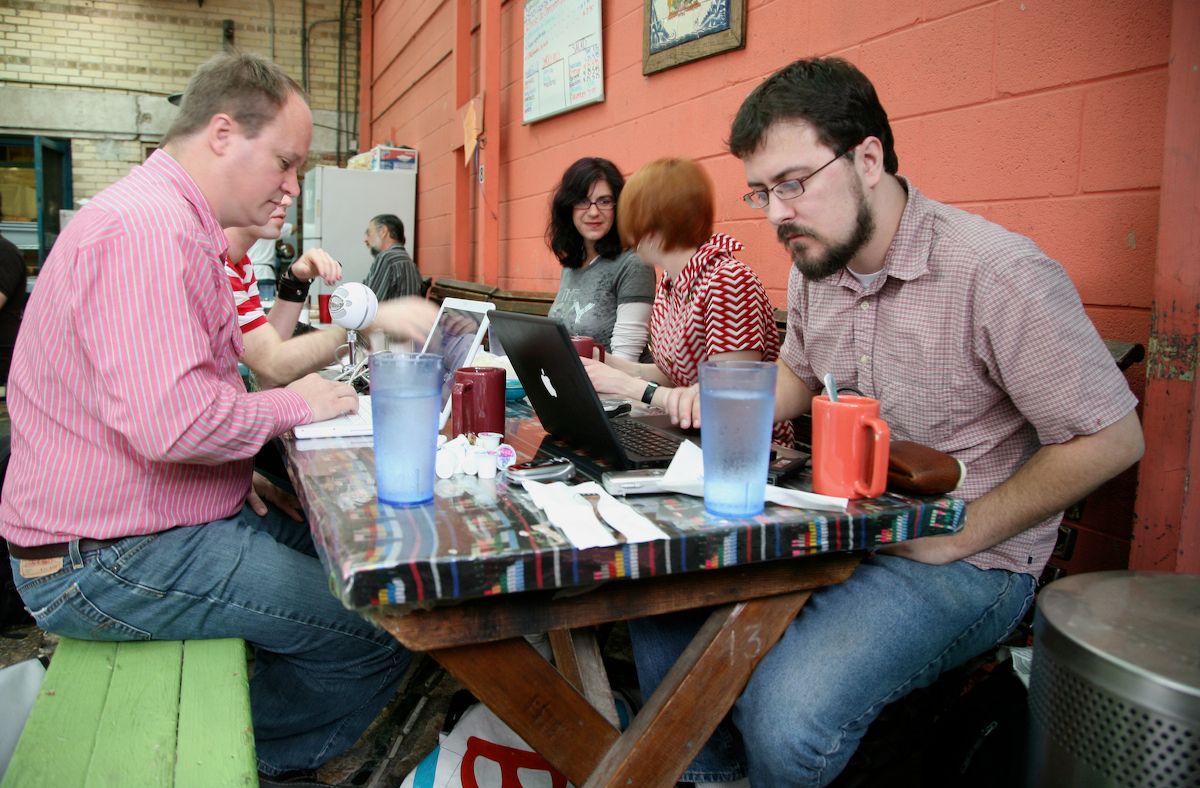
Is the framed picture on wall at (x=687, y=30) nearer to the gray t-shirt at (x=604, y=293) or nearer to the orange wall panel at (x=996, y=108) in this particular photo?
the orange wall panel at (x=996, y=108)

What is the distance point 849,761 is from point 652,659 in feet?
1.17

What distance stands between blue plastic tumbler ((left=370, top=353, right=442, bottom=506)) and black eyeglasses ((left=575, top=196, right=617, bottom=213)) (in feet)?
7.35

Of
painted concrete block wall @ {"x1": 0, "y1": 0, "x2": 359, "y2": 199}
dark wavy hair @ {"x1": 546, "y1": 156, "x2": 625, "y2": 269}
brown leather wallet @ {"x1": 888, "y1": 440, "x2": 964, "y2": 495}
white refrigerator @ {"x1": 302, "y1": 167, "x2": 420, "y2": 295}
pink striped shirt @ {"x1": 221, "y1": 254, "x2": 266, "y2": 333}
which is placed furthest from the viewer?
painted concrete block wall @ {"x1": 0, "y1": 0, "x2": 359, "y2": 199}

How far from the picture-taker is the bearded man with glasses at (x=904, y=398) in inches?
49.0

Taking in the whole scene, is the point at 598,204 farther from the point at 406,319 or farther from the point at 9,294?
the point at 9,294

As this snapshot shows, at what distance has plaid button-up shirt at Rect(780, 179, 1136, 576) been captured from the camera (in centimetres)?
128

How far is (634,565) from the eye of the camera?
959 mm

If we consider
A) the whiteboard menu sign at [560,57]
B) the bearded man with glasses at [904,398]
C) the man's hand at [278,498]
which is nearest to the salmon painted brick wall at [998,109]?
the whiteboard menu sign at [560,57]

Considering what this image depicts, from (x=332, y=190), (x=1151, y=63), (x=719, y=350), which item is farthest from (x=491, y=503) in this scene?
(x=332, y=190)

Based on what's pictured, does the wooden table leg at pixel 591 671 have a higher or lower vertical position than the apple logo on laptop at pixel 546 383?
lower

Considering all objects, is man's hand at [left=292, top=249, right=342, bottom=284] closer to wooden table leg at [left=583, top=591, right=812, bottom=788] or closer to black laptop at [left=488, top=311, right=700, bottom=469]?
black laptop at [left=488, top=311, right=700, bottom=469]

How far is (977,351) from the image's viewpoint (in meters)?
1.38

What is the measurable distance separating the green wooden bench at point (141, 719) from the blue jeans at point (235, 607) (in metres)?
0.05

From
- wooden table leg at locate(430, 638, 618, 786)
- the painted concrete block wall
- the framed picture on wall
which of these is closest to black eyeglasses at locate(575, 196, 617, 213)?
the framed picture on wall
